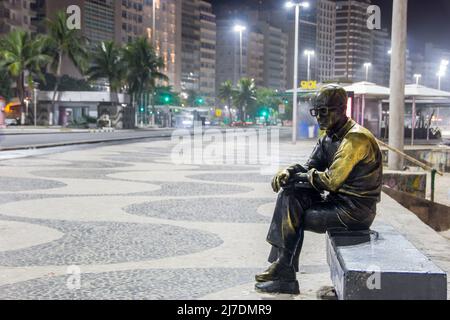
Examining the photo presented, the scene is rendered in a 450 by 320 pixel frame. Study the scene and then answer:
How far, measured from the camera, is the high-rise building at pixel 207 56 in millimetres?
173500

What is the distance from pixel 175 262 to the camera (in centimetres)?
582

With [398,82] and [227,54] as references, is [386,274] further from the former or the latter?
[227,54]

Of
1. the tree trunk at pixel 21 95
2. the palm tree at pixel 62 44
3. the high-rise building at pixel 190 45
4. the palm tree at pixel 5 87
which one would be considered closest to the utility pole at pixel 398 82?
the palm tree at pixel 62 44

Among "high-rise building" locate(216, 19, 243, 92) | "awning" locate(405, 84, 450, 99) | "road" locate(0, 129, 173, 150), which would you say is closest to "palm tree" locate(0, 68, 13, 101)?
"road" locate(0, 129, 173, 150)

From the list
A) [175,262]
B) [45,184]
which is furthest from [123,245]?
[45,184]

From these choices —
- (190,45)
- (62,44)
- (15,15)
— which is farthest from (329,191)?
(190,45)

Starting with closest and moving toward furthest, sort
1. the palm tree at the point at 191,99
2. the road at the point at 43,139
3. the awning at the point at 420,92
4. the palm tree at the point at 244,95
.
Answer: the awning at the point at 420,92
the road at the point at 43,139
the palm tree at the point at 244,95
the palm tree at the point at 191,99

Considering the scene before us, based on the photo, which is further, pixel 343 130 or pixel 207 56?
pixel 207 56

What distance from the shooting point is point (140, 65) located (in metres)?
77.2

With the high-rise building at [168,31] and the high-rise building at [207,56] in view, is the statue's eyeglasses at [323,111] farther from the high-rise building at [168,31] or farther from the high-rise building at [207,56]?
the high-rise building at [207,56]

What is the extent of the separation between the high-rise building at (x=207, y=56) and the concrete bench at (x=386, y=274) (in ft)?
553

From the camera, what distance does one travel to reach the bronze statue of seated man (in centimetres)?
434

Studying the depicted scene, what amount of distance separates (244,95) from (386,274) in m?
135
